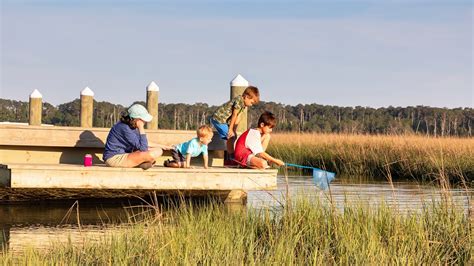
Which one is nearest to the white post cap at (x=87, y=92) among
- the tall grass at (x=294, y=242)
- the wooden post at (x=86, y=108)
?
the wooden post at (x=86, y=108)

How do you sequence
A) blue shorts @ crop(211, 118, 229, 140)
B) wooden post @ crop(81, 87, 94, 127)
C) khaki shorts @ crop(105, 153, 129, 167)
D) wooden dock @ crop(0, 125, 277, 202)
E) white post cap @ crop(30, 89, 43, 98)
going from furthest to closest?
white post cap @ crop(30, 89, 43, 98) → wooden post @ crop(81, 87, 94, 127) → blue shorts @ crop(211, 118, 229, 140) → khaki shorts @ crop(105, 153, 129, 167) → wooden dock @ crop(0, 125, 277, 202)

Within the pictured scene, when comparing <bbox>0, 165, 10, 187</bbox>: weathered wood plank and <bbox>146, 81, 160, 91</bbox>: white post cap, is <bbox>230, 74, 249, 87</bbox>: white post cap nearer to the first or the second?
<bbox>146, 81, 160, 91</bbox>: white post cap

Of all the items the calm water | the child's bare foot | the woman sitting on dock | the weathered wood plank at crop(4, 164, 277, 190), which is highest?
the woman sitting on dock

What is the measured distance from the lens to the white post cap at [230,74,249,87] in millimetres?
11812

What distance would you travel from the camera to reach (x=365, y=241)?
→ 593 cm

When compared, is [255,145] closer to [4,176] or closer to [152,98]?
[4,176]

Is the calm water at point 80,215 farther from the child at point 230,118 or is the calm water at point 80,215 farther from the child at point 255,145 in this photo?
the child at point 230,118

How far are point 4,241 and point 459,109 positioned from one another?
216ft

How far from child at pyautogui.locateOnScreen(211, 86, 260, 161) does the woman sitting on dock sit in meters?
1.28

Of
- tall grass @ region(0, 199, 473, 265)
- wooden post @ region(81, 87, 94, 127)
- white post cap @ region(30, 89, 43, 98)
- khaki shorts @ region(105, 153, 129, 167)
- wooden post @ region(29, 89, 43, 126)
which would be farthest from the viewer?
white post cap @ region(30, 89, 43, 98)

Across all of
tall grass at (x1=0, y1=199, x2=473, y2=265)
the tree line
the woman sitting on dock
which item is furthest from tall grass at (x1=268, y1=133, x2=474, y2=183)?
the tree line

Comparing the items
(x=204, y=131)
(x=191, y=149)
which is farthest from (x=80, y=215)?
(x=204, y=131)

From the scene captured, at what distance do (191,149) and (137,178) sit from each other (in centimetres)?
81

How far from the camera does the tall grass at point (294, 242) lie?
5.50m
